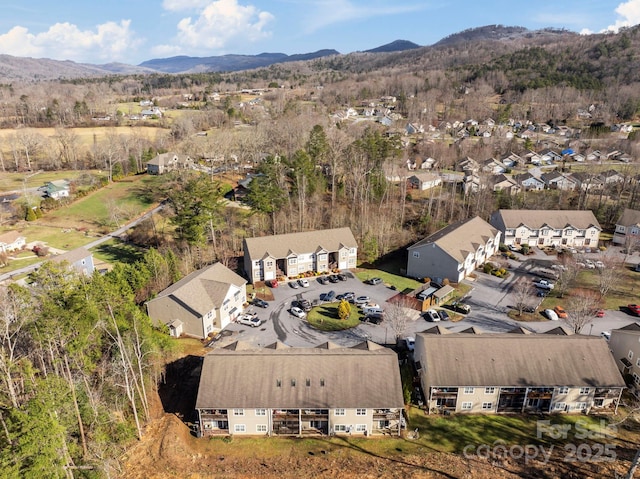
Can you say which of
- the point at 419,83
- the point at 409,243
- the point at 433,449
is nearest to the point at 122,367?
the point at 433,449

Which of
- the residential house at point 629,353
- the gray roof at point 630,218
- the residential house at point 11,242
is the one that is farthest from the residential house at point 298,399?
the gray roof at point 630,218

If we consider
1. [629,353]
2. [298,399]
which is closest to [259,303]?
[298,399]

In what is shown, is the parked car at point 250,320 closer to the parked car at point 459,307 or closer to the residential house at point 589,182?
the parked car at point 459,307

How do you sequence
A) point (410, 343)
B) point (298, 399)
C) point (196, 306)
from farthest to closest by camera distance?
point (196, 306) < point (410, 343) < point (298, 399)

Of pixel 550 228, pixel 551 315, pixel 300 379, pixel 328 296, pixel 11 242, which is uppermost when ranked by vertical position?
pixel 11 242

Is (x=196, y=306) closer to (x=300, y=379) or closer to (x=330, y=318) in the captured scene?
(x=330, y=318)

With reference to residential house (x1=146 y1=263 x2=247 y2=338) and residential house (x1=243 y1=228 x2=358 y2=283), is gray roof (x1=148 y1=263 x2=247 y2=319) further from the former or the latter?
residential house (x1=243 y1=228 x2=358 y2=283)

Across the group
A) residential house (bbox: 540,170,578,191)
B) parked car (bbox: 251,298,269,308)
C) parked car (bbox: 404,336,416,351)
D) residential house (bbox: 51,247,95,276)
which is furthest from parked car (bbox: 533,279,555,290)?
residential house (bbox: 51,247,95,276)

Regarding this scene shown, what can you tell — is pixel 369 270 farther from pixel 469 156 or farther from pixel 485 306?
pixel 469 156
